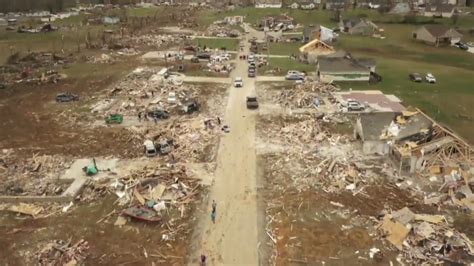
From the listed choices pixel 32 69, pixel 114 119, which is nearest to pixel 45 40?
pixel 32 69

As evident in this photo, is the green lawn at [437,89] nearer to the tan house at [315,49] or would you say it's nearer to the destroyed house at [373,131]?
the tan house at [315,49]

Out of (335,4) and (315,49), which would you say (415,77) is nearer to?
(315,49)

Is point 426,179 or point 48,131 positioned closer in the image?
point 426,179

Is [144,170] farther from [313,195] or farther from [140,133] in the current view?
[313,195]

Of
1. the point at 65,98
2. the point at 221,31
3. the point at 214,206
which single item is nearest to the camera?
the point at 214,206

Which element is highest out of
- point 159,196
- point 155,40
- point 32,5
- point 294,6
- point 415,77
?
point 294,6

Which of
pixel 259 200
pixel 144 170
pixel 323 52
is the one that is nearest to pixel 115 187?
pixel 144 170

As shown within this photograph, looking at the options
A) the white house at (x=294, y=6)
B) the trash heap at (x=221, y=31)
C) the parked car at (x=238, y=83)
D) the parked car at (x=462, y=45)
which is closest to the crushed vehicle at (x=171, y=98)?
the parked car at (x=238, y=83)
